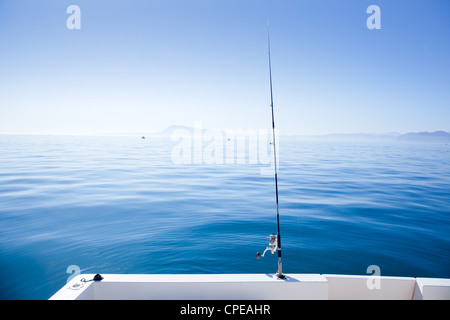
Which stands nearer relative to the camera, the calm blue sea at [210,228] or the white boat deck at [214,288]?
the white boat deck at [214,288]

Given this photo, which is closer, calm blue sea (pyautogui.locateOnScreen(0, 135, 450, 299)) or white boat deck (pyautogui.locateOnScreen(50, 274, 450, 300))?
white boat deck (pyautogui.locateOnScreen(50, 274, 450, 300))

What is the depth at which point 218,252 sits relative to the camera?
519 centimetres

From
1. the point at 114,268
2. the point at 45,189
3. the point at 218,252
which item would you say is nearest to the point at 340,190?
the point at 218,252

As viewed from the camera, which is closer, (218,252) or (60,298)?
(60,298)

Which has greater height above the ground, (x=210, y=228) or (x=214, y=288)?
(x=214, y=288)

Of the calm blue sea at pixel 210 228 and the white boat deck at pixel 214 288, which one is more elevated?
the white boat deck at pixel 214 288

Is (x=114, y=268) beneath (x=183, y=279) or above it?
beneath

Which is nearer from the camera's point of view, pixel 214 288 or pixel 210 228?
pixel 214 288

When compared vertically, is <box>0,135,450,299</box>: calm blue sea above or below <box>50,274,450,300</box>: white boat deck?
below
